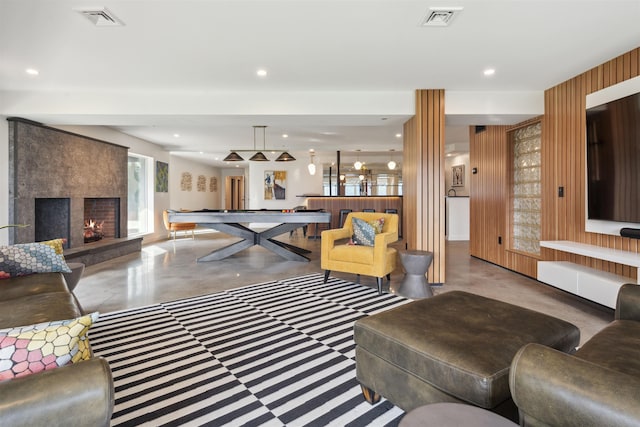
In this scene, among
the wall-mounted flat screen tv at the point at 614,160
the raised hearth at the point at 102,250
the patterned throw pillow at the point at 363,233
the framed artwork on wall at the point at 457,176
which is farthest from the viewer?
the framed artwork on wall at the point at 457,176

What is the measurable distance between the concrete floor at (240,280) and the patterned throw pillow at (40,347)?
8.32ft

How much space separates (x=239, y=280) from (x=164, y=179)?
5631mm

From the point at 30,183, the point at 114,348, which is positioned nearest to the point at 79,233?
the point at 30,183

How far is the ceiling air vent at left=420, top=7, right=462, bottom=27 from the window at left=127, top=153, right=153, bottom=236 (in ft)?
23.2

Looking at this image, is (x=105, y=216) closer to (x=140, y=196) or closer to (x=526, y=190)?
(x=140, y=196)

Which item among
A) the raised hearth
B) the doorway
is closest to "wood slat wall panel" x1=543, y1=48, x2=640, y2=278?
the raised hearth

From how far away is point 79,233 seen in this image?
5.46 metres

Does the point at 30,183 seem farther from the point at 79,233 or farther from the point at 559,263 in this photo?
the point at 559,263

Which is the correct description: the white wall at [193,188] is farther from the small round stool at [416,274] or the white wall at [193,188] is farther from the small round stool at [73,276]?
the small round stool at [416,274]

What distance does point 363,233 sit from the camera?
3.90 metres

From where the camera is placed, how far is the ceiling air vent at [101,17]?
2.33m

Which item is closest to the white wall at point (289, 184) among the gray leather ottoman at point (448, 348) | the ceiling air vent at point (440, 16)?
the ceiling air vent at point (440, 16)

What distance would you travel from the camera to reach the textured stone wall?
14.1 ft

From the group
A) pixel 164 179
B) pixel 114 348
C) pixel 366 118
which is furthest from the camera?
pixel 164 179
